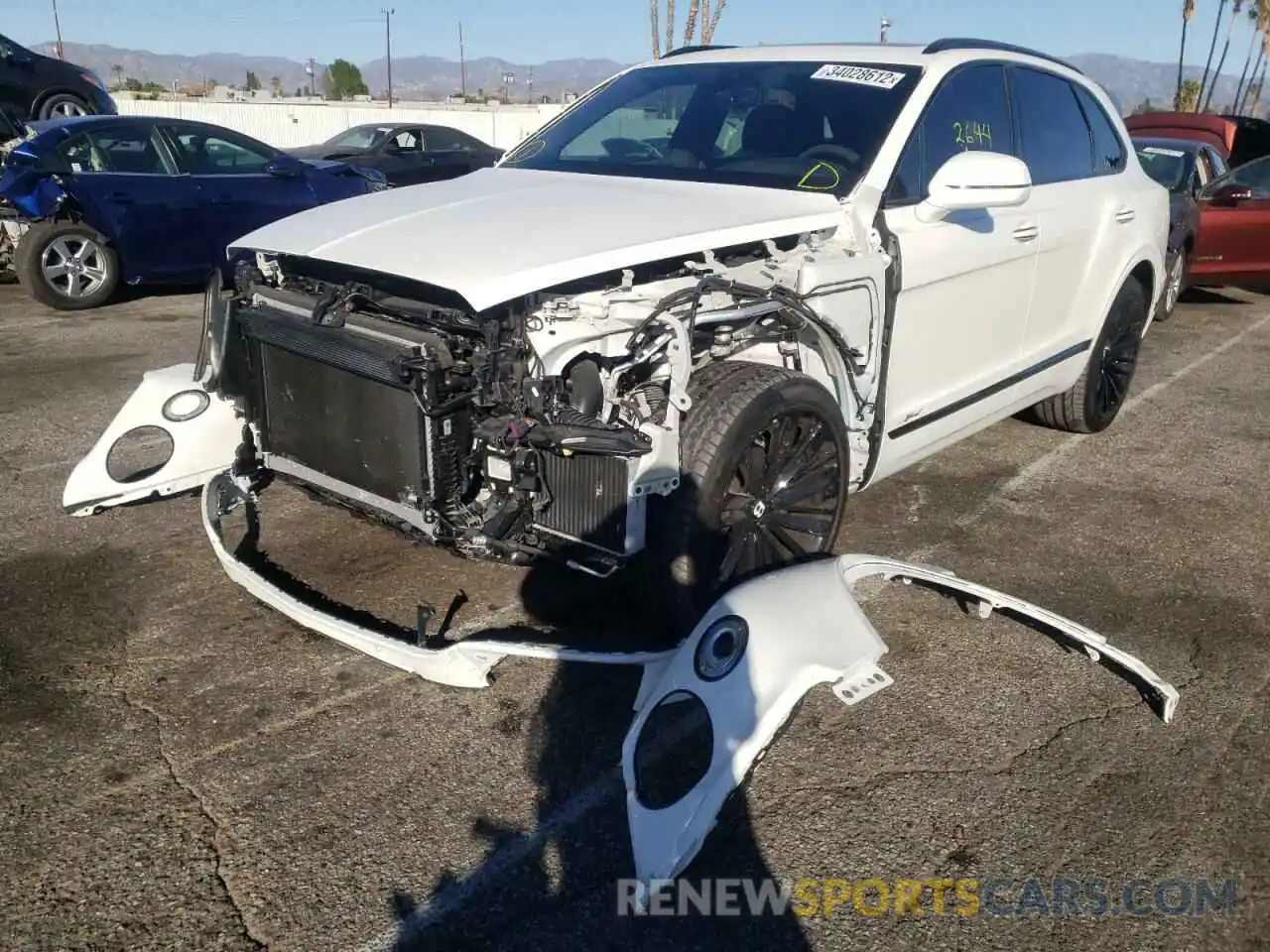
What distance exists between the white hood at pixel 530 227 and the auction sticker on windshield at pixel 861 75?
688 millimetres

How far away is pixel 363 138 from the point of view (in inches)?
707

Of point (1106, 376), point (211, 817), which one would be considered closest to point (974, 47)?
point (1106, 376)

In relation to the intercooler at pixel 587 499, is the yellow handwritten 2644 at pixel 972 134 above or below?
above

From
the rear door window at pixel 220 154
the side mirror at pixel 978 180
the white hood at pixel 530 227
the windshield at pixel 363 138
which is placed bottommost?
the windshield at pixel 363 138

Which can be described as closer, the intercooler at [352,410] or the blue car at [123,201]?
the intercooler at [352,410]

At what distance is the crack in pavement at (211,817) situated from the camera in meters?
2.44

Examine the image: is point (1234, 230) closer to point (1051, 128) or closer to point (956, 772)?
point (1051, 128)

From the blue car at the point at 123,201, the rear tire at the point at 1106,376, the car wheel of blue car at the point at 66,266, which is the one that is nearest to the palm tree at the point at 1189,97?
the blue car at the point at 123,201

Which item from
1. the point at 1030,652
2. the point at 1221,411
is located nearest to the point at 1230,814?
the point at 1030,652

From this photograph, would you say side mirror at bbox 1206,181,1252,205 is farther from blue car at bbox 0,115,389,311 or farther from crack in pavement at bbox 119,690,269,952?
crack in pavement at bbox 119,690,269,952

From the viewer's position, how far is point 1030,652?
3729 mm

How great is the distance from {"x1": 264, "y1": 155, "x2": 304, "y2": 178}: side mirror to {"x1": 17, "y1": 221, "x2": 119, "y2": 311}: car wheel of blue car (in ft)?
5.15

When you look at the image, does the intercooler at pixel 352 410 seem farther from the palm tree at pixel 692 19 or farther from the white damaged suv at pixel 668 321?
the palm tree at pixel 692 19

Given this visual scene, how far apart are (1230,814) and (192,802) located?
2.74 m
